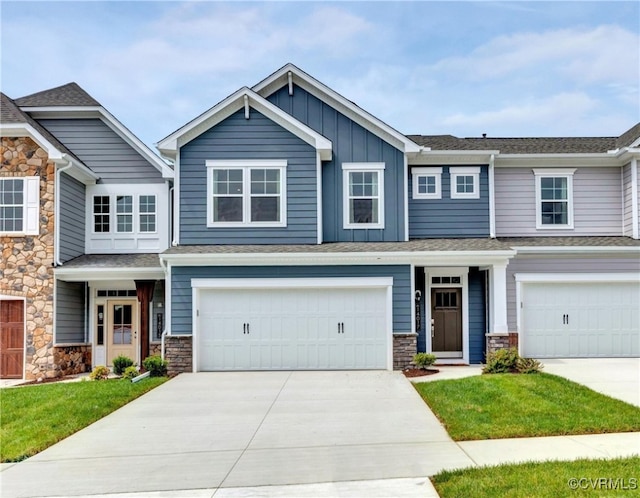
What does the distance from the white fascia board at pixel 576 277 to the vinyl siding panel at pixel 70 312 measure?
487 inches

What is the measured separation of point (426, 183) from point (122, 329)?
9.90 metres

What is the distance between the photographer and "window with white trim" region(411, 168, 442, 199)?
16500 mm

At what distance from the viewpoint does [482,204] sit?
1644cm

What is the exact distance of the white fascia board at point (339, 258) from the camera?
46.0 ft

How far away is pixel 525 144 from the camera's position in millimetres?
18141

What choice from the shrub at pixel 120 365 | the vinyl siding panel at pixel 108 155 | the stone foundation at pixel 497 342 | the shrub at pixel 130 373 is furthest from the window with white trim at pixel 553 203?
the shrub at pixel 120 365

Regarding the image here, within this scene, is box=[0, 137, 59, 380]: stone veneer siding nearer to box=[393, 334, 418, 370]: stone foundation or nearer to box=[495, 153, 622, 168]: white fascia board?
box=[393, 334, 418, 370]: stone foundation

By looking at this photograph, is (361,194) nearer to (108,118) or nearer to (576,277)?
(576,277)

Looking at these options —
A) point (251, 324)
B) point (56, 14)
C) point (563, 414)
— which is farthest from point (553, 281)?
point (56, 14)

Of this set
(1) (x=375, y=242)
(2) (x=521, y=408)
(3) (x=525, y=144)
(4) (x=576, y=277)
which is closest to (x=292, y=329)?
(1) (x=375, y=242)

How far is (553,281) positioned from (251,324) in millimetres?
8300

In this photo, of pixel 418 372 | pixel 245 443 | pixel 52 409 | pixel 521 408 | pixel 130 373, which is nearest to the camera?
pixel 245 443

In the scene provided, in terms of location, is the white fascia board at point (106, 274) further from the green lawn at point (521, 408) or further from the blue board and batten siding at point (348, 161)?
the green lawn at point (521, 408)

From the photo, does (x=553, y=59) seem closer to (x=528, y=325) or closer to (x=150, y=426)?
(x=528, y=325)
